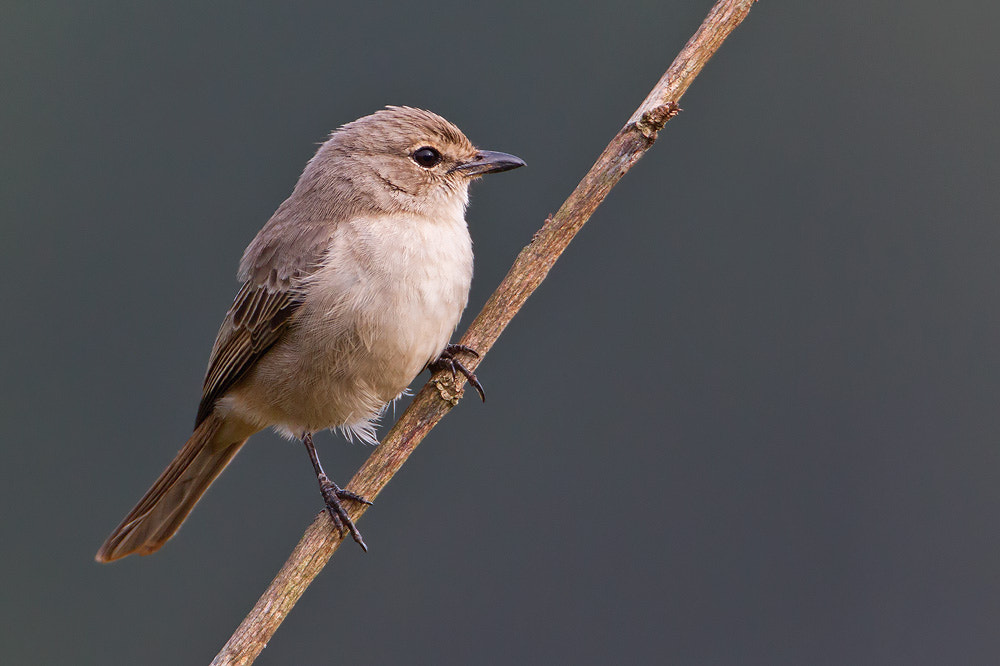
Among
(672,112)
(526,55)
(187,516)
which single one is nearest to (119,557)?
(187,516)

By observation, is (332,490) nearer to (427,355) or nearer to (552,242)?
(427,355)

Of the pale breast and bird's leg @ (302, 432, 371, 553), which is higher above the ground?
the pale breast

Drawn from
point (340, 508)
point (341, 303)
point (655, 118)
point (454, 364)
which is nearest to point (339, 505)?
point (340, 508)

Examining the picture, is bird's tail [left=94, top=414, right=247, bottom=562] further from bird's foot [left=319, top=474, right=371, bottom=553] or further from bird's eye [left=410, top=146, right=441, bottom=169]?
bird's eye [left=410, top=146, right=441, bottom=169]

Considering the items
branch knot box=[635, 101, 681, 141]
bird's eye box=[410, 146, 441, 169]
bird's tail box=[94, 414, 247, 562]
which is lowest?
bird's tail box=[94, 414, 247, 562]

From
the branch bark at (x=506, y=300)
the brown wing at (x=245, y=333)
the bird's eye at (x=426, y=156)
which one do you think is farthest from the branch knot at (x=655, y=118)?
the brown wing at (x=245, y=333)

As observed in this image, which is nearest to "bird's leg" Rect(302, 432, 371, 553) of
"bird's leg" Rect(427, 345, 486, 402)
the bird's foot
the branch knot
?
the bird's foot

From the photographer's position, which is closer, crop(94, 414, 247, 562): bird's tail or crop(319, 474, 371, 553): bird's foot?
crop(319, 474, 371, 553): bird's foot
